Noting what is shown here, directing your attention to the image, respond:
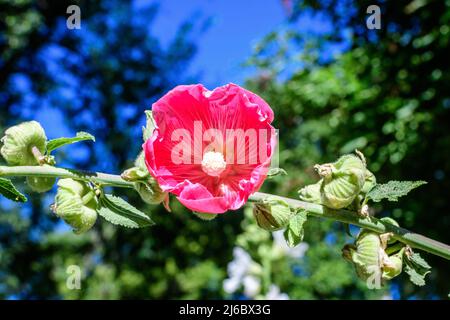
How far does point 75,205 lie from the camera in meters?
0.51

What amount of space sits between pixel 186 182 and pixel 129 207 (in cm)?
7

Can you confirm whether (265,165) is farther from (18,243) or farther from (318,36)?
(18,243)

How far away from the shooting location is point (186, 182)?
1.62ft

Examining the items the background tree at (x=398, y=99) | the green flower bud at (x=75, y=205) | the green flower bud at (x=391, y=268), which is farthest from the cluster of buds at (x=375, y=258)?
the background tree at (x=398, y=99)

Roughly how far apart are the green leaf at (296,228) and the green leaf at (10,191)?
238 millimetres

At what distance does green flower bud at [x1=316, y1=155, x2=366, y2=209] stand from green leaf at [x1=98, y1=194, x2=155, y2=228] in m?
0.16

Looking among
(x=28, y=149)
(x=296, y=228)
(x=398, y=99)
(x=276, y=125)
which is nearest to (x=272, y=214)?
(x=296, y=228)

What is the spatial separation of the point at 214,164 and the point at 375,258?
0.56 feet

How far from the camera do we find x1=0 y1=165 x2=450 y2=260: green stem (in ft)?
1.67

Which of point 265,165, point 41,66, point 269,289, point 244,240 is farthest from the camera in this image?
point 41,66

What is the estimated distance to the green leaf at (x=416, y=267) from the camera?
542 millimetres

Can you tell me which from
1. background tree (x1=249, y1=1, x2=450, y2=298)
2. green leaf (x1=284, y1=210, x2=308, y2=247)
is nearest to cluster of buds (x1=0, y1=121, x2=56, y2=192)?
green leaf (x1=284, y1=210, x2=308, y2=247)
